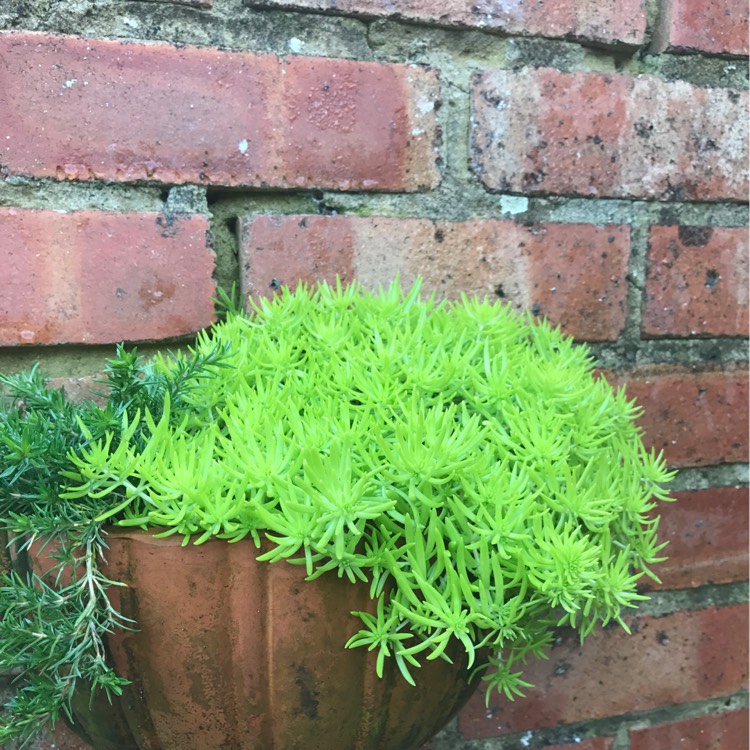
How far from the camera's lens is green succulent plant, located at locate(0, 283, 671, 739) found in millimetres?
364

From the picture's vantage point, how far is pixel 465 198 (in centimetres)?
70

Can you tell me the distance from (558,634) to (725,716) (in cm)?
23

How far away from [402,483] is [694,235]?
53cm

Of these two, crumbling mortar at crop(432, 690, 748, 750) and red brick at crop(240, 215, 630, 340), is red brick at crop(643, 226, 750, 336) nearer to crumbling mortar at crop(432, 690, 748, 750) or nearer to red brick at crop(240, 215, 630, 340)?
red brick at crop(240, 215, 630, 340)

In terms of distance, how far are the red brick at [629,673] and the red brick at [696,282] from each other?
0.95 ft

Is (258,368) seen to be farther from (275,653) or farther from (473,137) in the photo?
(473,137)

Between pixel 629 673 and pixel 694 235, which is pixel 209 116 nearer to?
pixel 694 235

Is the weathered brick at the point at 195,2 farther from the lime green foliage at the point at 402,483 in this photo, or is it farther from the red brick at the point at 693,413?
the red brick at the point at 693,413

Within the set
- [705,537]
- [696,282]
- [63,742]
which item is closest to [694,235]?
[696,282]

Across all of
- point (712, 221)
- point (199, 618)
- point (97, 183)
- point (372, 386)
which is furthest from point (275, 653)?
point (712, 221)

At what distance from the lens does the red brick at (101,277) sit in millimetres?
603

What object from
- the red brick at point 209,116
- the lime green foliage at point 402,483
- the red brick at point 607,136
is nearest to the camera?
the lime green foliage at point 402,483

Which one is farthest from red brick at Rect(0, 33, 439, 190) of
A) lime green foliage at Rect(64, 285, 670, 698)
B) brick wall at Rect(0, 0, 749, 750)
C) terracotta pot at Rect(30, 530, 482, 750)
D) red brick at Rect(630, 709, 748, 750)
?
red brick at Rect(630, 709, 748, 750)

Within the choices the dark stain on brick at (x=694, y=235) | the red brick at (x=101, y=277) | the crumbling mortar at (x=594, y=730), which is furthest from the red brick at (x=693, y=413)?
the red brick at (x=101, y=277)
